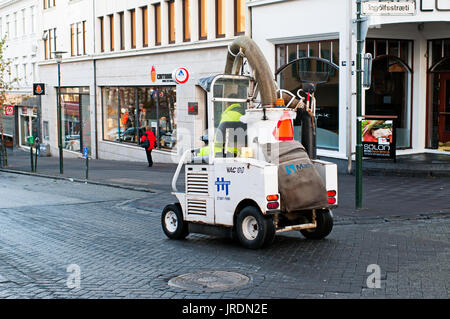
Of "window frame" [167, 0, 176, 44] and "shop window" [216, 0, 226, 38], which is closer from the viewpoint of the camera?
"shop window" [216, 0, 226, 38]

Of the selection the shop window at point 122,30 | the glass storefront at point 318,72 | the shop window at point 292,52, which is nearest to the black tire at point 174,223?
the glass storefront at point 318,72

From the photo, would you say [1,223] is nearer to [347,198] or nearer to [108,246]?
[108,246]

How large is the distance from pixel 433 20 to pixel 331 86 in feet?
12.2

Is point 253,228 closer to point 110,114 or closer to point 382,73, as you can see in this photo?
point 382,73

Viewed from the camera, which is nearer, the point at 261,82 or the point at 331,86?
the point at 261,82

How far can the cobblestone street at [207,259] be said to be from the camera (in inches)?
310

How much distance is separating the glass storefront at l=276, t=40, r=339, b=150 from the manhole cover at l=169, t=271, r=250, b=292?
1213 centimetres

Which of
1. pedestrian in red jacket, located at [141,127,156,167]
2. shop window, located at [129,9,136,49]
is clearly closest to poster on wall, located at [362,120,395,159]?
pedestrian in red jacket, located at [141,127,156,167]

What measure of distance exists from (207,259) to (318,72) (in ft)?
42.7

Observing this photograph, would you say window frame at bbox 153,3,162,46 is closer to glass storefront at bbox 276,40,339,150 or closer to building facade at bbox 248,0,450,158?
glass storefront at bbox 276,40,339,150

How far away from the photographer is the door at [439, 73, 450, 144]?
847 inches

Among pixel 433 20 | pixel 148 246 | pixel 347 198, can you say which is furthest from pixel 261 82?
pixel 433 20

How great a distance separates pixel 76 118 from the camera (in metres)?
42.0
